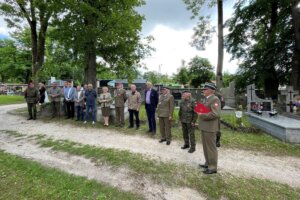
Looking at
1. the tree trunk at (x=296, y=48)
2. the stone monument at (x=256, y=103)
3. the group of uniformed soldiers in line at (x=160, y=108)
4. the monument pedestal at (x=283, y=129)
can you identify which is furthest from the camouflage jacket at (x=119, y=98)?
the tree trunk at (x=296, y=48)

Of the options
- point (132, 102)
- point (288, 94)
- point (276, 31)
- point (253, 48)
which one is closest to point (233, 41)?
point (253, 48)

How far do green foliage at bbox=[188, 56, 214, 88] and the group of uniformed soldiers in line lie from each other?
29.4m

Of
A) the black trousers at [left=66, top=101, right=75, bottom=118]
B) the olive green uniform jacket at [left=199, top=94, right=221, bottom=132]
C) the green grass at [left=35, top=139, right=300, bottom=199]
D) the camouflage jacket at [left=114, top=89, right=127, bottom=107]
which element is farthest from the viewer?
the black trousers at [left=66, top=101, right=75, bottom=118]

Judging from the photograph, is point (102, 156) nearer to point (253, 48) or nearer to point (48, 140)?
point (48, 140)

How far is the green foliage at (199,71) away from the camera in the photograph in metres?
37.0

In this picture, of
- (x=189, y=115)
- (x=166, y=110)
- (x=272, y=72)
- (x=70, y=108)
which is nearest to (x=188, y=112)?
(x=189, y=115)

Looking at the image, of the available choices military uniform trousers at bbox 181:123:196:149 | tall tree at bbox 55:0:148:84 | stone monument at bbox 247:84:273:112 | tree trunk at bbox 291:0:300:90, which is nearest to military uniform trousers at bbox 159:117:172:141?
military uniform trousers at bbox 181:123:196:149

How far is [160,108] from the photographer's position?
270 inches

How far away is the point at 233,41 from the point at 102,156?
66.4 ft

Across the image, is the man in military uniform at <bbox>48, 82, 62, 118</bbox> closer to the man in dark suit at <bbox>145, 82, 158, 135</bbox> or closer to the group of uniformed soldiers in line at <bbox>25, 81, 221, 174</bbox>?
the group of uniformed soldiers in line at <bbox>25, 81, 221, 174</bbox>

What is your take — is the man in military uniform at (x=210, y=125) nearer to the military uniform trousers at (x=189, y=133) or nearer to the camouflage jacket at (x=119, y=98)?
the military uniform trousers at (x=189, y=133)

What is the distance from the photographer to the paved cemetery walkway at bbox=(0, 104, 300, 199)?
4582 millimetres

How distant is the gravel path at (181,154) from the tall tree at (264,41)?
14602 millimetres

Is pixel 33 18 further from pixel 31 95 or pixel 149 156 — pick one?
pixel 149 156
